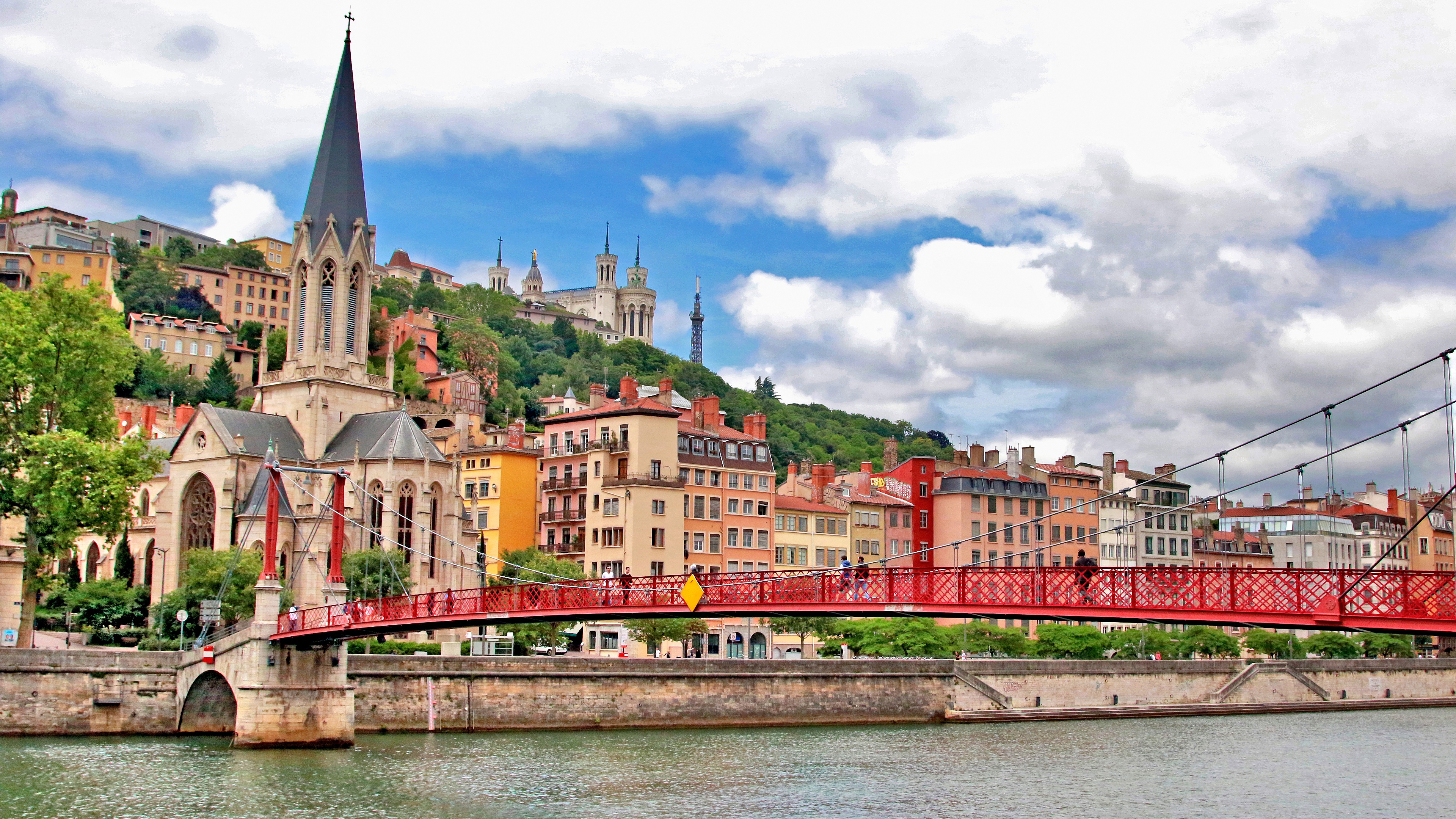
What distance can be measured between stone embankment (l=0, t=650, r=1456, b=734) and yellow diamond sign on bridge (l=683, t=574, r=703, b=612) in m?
13.3

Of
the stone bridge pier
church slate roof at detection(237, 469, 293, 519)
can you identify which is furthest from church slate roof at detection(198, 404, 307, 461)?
the stone bridge pier

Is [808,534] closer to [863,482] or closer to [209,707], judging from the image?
Answer: [863,482]

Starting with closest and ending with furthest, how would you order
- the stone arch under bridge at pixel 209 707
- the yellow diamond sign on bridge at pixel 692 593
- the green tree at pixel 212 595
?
the yellow diamond sign on bridge at pixel 692 593 → the stone arch under bridge at pixel 209 707 → the green tree at pixel 212 595

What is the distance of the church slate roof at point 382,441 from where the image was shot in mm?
61688

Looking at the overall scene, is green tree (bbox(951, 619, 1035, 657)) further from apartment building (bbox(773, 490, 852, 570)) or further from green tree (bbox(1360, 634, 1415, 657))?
green tree (bbox(1360, 634, 1415, 657))

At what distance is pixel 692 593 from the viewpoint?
91.4 feet

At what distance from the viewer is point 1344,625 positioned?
22.5 meters

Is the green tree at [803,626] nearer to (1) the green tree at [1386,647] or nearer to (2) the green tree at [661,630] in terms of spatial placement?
(2) the green tree at [661,630]

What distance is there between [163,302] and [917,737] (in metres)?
87.3

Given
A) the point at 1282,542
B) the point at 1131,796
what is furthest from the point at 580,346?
the point at 1131,796

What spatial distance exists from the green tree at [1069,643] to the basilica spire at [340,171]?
3413 cm

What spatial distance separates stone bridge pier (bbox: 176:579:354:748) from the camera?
119 ft

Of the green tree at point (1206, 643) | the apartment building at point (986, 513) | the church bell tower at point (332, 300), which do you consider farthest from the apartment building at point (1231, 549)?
the church bell tower at point (332, 300)

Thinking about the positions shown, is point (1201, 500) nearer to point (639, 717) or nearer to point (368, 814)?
point (368, 814)
